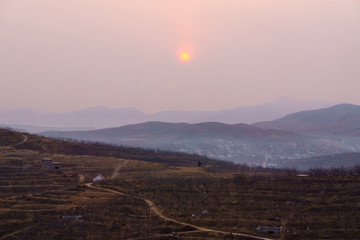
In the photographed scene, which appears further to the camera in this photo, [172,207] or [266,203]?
[266,203]

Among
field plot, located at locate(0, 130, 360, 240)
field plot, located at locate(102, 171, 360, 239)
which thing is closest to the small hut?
field plot, located at locate(0, 130, 360, 240)

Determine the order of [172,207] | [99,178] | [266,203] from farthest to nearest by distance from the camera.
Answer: [99,178], [266,203], [172,207]

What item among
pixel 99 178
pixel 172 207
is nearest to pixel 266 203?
pixel 172 207

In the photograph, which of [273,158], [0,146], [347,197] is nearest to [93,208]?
[347,197]

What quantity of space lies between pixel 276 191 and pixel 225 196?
762 centimetres

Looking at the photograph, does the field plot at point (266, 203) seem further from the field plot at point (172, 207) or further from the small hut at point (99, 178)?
the small hut at point (99, 178)

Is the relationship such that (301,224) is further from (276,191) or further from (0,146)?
(0,146)

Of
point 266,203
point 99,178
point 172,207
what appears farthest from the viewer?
point 99,178

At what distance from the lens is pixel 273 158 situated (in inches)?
7461

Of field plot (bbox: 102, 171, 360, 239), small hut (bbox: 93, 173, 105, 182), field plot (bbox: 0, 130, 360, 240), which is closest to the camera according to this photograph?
field plot (bbox: 0, 130, 360, 240)

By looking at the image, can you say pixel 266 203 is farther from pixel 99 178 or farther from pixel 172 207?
pixel 99 178

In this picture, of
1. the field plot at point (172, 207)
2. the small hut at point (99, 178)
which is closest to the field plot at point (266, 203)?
the field plot at point (172, 207)

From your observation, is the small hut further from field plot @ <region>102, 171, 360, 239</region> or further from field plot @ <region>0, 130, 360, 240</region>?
field plot @ <region>102, 171, 360, 239</region>

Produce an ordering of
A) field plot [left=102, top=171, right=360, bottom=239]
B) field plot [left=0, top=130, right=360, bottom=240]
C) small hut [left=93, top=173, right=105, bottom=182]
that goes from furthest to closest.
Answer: small hut [left=93, top=173, right=105, bottom=182], field plot [left=102, top=171, right=360, bottom=239], field plot [left=0, top=130, right=360, bottom=240]
